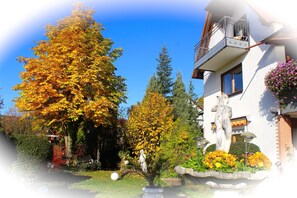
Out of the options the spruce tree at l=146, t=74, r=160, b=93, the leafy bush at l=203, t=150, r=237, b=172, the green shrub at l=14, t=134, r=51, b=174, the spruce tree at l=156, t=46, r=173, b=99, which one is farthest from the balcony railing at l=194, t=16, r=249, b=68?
the spruce tree at l=156, t=46, r=173, b=99

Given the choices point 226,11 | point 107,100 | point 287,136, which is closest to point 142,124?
point 107,100

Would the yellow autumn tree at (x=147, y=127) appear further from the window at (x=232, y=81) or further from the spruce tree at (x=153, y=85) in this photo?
the spruce tree at (x=153, y=85)

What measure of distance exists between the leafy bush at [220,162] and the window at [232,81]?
9.06 meters

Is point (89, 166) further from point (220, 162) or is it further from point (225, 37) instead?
point (220, 162)

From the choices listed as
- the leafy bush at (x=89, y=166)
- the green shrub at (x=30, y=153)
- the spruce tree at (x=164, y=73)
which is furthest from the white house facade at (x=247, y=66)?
the spruce tree at (x=164, y=73)

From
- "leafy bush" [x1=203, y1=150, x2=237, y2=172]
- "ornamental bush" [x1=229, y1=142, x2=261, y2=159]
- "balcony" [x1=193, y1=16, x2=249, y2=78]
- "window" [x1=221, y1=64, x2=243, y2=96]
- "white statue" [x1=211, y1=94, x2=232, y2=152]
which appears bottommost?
"leafy bush" [x1=203, y1=150, x2=237, y2=172]

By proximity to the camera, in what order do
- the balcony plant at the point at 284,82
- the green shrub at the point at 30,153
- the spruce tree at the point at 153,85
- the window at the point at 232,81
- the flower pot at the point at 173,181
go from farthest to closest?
the spruce tree at the point at 153,85 → the window at the point at 232,81 → the flower pot at the point at 173,181 → the balcony plant at the point at 284,82 → the green shrub at the point at 30,153

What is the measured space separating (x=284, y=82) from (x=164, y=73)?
2847cm

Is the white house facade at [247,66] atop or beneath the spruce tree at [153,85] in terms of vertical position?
beneath

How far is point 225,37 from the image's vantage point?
1519 centimetres

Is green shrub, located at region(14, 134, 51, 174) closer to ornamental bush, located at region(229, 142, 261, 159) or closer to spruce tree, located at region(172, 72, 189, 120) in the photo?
ornamental bush, located at region(229, 142, 261, 159)

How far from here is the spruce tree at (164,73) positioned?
38.0 metres

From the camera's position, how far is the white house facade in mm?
12570

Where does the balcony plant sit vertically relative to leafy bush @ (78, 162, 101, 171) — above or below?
above
